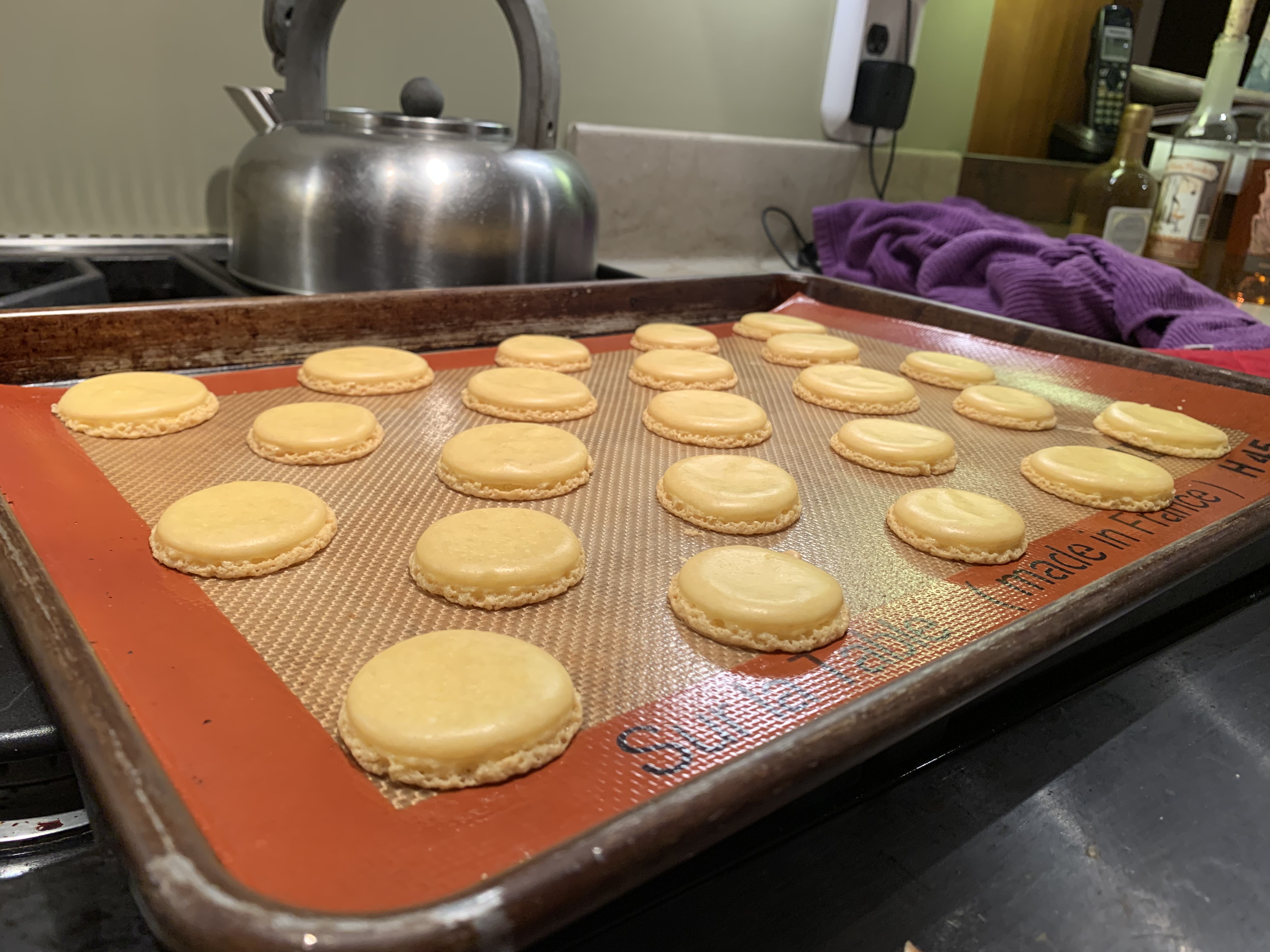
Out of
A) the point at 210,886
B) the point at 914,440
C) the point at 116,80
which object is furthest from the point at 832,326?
the point at 210,886

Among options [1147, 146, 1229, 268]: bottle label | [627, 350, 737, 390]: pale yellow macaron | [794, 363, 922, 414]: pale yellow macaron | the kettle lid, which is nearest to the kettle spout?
the kettle lid

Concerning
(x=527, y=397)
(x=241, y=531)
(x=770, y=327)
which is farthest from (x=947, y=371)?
(x=241, y=531)

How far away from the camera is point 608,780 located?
561mm

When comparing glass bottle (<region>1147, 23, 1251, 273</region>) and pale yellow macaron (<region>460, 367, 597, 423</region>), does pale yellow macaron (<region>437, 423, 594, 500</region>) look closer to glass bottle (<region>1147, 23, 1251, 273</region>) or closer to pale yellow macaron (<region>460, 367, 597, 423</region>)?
pale yellow macaron (<region>460, 367, 597, 423</region>)

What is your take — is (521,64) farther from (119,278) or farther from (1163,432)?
(1163,432)

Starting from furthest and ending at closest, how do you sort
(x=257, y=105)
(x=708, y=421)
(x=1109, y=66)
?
(x=1109, y=66), (x=257, y=105), (x=708, y=421)

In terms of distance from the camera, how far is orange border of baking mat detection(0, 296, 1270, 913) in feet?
1.55

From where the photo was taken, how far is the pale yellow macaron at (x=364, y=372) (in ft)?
3.80

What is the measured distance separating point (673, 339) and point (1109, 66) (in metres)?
1.67

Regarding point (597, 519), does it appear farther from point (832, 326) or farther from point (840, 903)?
point (832, 326)

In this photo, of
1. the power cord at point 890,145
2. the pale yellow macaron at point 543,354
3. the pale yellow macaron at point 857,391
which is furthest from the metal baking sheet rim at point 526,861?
the power cord at point 890,145

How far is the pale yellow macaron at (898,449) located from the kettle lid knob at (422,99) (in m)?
0.84

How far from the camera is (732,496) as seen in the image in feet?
3.06

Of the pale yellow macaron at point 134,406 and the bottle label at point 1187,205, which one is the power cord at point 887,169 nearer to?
the bottle label at point 1187,205
